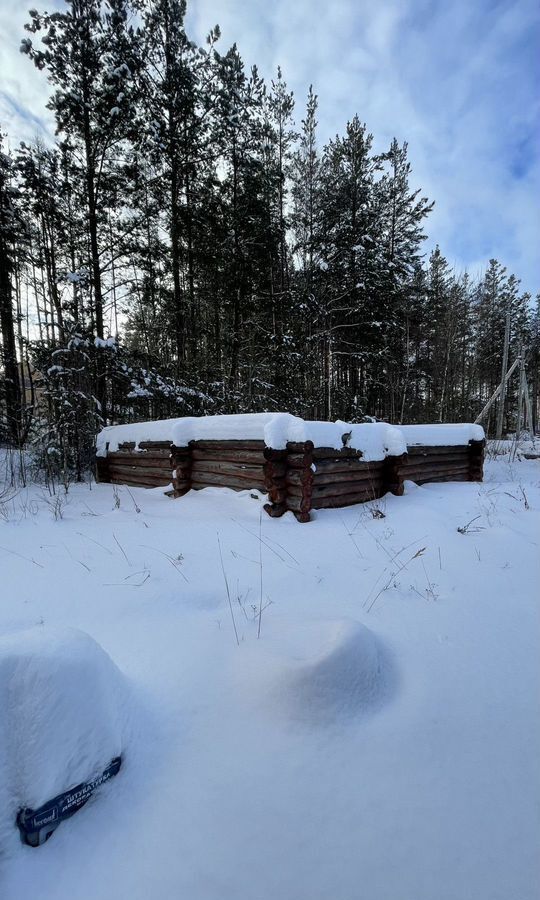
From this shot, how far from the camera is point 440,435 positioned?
7.64m

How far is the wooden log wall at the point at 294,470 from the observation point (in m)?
5.25

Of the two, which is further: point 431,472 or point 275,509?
point 431,472

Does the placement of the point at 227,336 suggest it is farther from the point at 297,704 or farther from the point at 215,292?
the point at 297,704

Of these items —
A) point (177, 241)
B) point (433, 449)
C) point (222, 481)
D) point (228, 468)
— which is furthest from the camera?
point (177, 241)

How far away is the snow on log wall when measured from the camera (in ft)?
17.1

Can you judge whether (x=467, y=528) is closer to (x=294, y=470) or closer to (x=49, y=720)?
(x=294, y=470)

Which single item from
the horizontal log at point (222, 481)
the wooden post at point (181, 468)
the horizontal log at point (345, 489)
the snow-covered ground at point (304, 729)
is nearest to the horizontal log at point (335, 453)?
the horizontal log at point (345, 489)

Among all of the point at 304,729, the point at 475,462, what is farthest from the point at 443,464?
the point at 304,729

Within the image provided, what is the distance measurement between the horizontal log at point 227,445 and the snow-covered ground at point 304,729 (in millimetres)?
2072

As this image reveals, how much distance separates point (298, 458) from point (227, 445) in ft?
4.76

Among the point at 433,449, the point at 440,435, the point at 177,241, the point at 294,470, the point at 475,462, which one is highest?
the point at 177,241

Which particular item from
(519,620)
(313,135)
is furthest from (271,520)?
(313,135)

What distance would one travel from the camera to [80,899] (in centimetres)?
107

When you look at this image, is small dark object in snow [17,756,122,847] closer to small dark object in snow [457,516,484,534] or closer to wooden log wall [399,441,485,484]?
small dark object in snow [457,516,484,534]
